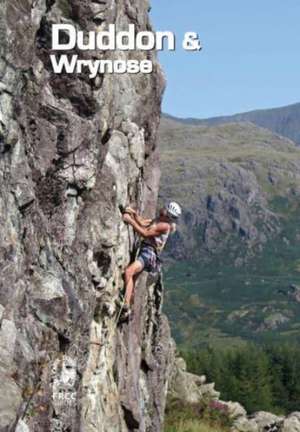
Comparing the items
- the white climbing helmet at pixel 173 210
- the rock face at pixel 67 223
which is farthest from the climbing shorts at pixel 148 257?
the white climbing helmet at pixel 173 210

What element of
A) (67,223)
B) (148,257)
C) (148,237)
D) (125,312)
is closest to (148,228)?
(148,237)

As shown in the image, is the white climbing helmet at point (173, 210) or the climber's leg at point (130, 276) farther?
the white climbing helmet at point (173, 210)

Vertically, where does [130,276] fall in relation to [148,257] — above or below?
below

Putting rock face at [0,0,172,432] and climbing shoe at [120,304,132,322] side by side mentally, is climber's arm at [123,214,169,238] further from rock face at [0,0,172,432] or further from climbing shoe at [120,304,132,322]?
climbing shoe at [120,304,132,322]

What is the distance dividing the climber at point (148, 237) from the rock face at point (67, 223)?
1.05 feet

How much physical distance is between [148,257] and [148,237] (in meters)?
0.54

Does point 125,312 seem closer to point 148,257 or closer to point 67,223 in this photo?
point 148,257

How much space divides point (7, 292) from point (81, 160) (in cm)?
472

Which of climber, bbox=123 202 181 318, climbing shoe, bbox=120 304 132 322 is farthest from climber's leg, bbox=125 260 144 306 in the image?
climbing shoe, bbox=120 304 132 322

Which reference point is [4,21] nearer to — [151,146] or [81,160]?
[81,160]

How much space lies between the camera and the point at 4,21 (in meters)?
15.1

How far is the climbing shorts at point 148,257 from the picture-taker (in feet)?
71.5

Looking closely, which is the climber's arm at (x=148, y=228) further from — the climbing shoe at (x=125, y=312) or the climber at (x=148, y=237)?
the climbing shoe at (x=125, y=312)

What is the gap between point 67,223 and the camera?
1820 cm
